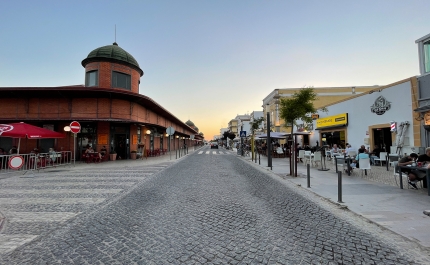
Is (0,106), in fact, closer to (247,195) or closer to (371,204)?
(247,195)

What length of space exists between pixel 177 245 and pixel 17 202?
5586 mm

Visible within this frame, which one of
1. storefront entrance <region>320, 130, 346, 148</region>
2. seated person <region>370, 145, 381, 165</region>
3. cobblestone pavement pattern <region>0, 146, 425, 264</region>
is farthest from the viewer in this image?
storefront entrance <region>320, 130, 346, 148</region>

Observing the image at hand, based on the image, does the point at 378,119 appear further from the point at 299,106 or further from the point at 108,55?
the point at 108,55

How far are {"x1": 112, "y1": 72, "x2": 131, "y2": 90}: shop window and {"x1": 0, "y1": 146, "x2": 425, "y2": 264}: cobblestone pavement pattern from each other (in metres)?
18.7

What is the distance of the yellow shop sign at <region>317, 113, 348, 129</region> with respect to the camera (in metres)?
18.5

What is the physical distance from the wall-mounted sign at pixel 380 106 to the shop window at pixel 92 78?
23.7 m

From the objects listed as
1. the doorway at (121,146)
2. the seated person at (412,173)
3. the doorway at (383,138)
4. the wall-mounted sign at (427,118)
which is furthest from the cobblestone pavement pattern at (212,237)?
the doorway at (121,146)

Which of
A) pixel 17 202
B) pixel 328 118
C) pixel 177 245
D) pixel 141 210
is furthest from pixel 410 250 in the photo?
pixel 328 118

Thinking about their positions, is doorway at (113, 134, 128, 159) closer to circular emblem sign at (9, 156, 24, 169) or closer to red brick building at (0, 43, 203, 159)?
red brick building at (0, 43, 203, 159)

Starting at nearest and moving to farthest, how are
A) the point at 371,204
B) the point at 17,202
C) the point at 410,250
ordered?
the point at 410,250
the point at 371,204
the point at 17,202

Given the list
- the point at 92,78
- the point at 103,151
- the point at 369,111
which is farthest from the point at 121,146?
the point at 369,111

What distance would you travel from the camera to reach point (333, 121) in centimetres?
2020

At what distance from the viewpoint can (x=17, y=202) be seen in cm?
597

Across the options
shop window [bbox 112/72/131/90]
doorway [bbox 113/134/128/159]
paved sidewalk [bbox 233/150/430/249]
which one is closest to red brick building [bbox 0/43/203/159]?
doorway [bbox 113/134/128/159]
